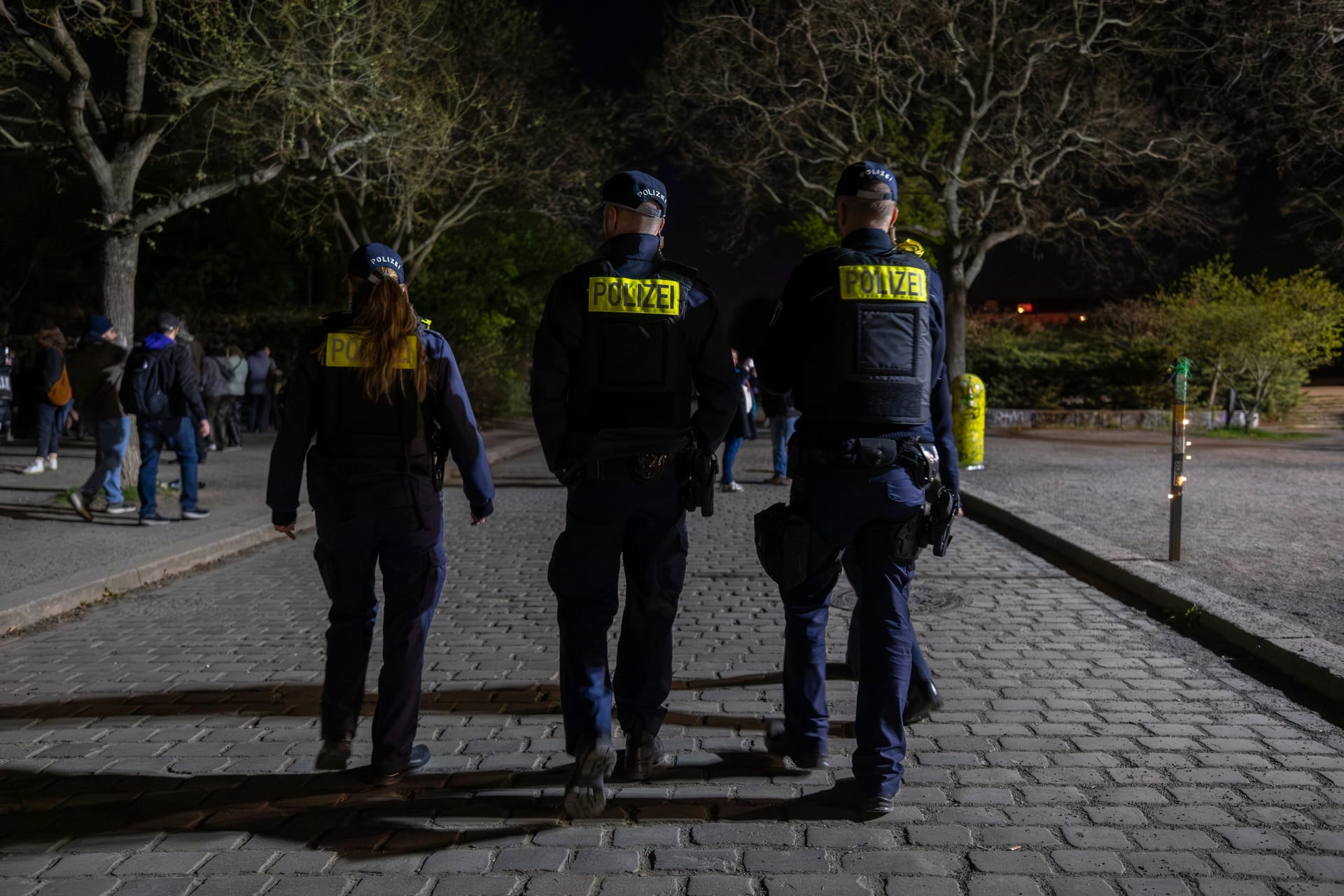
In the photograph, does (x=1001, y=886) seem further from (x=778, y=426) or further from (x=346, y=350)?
(x=778, y=426)

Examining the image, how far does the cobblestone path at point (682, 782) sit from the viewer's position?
344 cm

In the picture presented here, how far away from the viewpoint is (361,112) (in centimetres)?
1435

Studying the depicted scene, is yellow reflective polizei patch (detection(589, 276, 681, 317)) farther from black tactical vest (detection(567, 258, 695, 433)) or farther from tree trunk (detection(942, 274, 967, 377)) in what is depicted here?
tree trunk (detection(942, 274, 967, 377))

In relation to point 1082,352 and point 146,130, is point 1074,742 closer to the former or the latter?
point 146,130

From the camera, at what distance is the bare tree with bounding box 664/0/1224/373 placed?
83.1 feet

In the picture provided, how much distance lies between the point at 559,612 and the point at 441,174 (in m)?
22.1

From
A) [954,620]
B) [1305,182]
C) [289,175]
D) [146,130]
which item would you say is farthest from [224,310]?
[954,620]

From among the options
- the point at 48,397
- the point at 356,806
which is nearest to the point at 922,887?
the point at 356,806

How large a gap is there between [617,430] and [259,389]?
2092 cm

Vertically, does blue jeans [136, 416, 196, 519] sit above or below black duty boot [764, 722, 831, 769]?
above

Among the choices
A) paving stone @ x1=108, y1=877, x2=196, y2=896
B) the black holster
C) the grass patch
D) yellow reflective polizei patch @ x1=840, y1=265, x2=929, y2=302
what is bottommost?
paving stone @ x1=108, y1=877, x2=196, y2=896

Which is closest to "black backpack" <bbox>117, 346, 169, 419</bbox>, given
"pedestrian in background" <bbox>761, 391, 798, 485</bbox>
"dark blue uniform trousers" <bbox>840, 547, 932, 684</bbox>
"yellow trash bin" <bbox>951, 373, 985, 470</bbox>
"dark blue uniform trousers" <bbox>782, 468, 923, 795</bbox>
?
"pedestrian in background" <bbox>761, 391, 798, 485</bbox>

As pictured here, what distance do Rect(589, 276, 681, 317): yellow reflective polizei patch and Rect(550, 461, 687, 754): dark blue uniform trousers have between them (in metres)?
0.50

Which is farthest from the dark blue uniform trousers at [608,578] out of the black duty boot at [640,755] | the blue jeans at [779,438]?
the blue jeans at [779,438]
